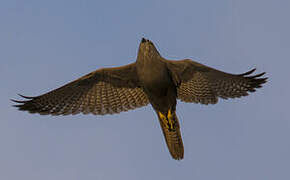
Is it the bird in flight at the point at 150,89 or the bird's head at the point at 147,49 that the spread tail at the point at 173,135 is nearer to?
the bird in flight at the point at 150,89

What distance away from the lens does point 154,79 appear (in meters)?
11.3

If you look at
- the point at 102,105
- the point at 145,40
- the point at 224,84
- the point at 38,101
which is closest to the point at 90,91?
the point at 102,105

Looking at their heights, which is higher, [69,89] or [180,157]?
[69,89]

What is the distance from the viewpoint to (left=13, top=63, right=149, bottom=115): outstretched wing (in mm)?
12172

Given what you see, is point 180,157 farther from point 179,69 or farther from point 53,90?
point 53,90

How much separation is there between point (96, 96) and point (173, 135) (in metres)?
2.24

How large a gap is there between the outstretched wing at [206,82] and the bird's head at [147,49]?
508 millimetres

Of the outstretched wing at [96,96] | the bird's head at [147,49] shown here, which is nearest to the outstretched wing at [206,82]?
the bird's head at [147,49]

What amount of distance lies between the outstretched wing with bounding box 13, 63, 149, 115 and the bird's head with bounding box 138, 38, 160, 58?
0.85 metres

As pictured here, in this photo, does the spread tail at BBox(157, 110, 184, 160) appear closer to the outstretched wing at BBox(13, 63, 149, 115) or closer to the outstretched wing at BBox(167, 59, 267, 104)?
the outstretched wing at BBox(167, 59, 267, 104)

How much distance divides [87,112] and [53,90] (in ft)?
3.35

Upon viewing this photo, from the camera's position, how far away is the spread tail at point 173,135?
11.7 metres

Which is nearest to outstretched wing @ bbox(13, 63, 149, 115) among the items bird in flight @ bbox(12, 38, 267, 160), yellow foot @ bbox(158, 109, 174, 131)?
bird in flight @ bbox(12, 38, 267, 160)

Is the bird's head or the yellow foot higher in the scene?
the bird's head
